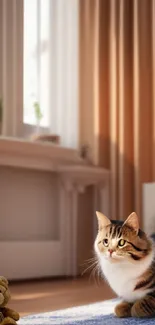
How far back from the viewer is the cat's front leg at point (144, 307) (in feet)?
4.77

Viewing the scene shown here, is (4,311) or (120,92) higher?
(120,92)

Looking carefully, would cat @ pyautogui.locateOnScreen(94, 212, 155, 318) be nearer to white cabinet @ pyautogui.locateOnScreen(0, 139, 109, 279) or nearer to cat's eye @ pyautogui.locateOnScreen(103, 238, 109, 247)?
cat's eye @ pyautogui.locateOnScreen(103, 238, 109, 247)

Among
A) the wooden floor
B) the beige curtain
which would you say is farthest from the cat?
the beige curtain

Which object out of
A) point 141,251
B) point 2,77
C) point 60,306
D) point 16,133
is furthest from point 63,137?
point 141,251

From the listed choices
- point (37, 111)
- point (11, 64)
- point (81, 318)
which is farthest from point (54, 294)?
point (11, 64)

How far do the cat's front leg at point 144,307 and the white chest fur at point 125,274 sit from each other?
0.02m

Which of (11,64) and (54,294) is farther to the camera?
(11,64)

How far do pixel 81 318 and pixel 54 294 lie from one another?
2.08 ft

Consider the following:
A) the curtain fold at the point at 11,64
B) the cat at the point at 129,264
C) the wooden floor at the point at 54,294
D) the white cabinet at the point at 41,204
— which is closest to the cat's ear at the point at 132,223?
the cat at the point at 129,264

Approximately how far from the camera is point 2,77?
273cm

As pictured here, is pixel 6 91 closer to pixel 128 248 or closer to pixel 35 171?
pixel 35 171

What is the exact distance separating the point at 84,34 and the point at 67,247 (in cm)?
128

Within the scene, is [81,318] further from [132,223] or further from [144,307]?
[132,223]

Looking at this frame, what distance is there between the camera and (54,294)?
211 cm
